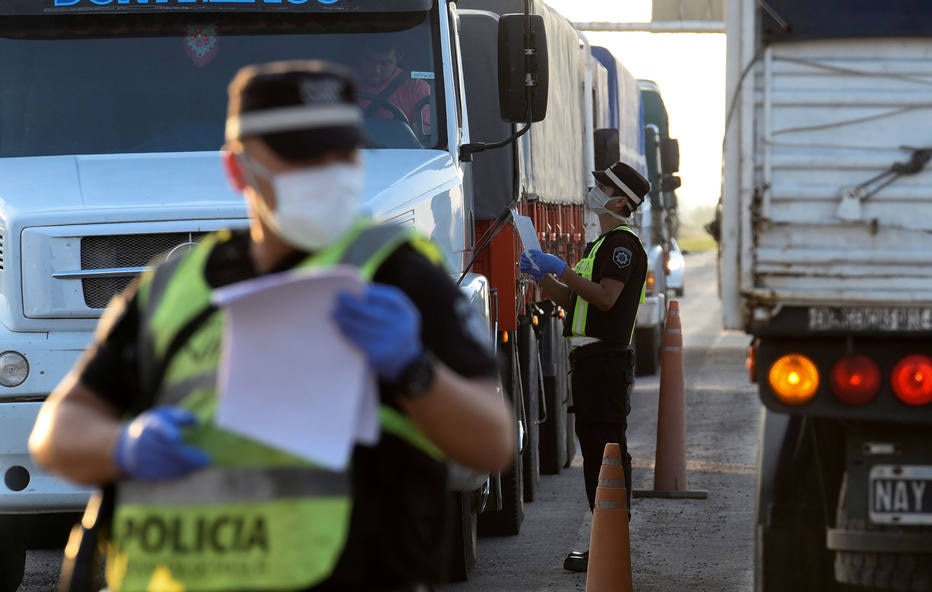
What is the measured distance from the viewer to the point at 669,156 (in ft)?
82.6

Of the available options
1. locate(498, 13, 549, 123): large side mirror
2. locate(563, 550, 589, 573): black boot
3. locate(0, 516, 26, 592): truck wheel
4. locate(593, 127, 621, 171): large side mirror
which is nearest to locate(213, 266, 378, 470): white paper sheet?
locate(0, 516, 26, 592): truck wheel

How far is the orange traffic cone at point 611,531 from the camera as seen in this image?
7.72 m

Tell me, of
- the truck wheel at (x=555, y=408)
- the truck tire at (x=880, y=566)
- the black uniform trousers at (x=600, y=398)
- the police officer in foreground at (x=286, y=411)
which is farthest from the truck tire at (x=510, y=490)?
the police officer in foreground at (x=286, y=411)

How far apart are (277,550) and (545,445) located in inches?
393

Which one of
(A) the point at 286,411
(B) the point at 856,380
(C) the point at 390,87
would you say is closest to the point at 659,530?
(C) the point at 390,87

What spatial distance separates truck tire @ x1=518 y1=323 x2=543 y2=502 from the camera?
35.7 ft

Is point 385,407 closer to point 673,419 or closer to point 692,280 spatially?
point 673,419

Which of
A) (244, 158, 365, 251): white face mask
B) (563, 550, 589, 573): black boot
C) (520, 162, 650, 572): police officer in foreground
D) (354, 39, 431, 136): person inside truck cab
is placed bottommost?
(563, 550, 589, 573): black boot

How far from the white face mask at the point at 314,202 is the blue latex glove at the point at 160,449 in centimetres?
33

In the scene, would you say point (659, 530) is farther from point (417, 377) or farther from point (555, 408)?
point (417, 377)

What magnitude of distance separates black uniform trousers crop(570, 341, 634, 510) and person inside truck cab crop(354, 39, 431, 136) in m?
1.43

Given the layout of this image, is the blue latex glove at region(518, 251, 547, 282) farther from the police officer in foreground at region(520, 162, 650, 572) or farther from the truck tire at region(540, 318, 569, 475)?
the truck tire at region(540, 318, 569, 475)

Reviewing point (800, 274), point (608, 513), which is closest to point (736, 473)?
point (608, 513)

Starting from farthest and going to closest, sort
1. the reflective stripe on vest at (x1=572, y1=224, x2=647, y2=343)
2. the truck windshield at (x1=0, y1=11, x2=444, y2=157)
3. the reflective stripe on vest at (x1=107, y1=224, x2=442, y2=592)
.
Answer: the reflective stripe on vest at (x1=572, y1=224, x2=647, y2=343) < the truck windshield at (x1=0, y1=11, x2=444, y2=157) < the reflective stripe on vest at (x1=107, y1=224, x2=442, y2=592)
